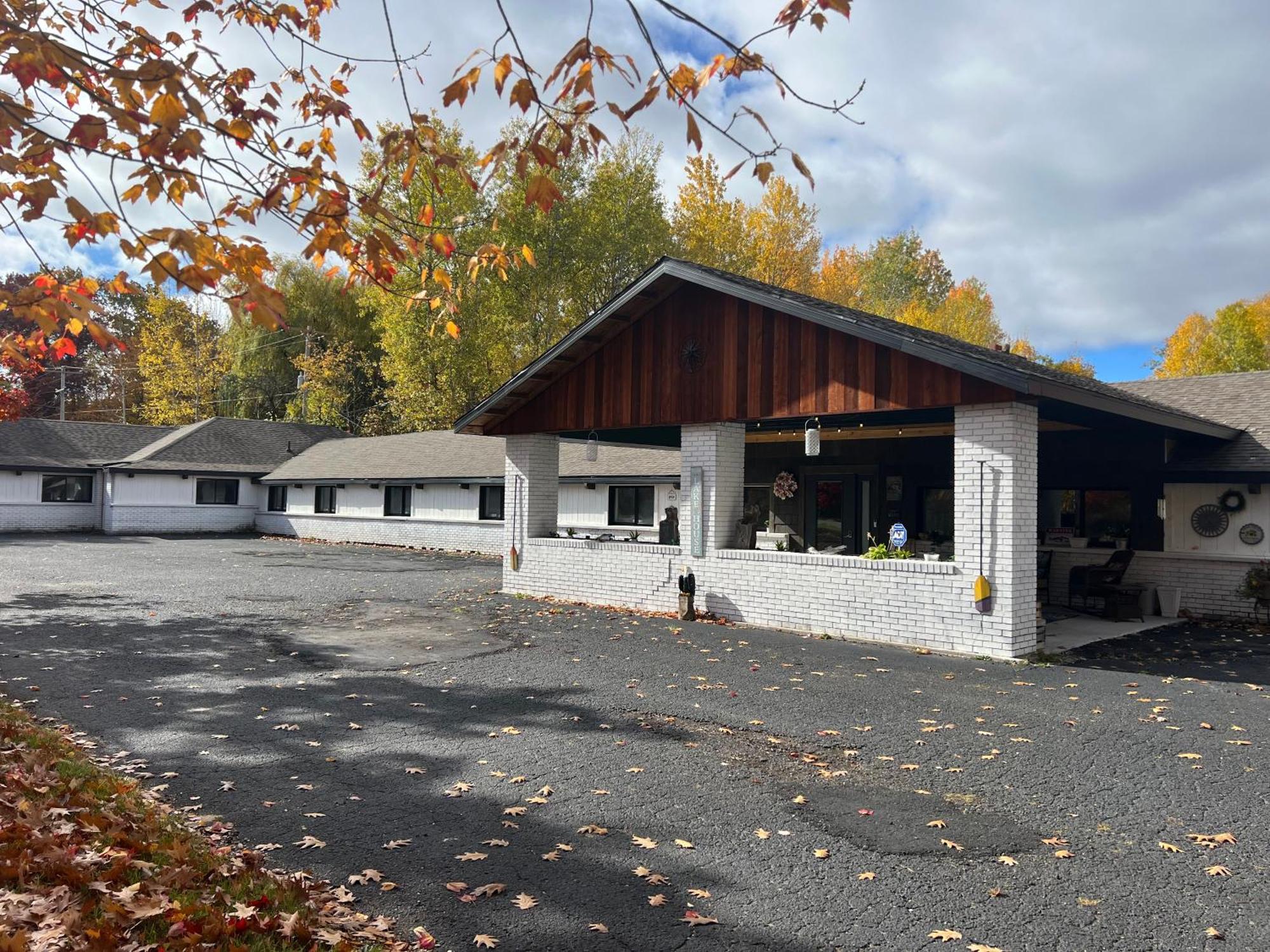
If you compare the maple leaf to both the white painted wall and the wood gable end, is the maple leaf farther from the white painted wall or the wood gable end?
the white painted wall

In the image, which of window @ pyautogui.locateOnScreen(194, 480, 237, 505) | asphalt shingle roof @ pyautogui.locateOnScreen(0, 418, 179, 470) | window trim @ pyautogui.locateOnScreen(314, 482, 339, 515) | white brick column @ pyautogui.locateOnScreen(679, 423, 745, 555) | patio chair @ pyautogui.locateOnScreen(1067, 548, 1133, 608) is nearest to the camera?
white brick column @ pyautogui.locateOnScreen(679, 423, 745, 555)

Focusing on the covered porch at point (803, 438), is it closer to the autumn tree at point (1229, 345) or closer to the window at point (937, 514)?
the window at point (937, 514)

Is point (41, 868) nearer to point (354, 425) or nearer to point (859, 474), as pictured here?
point (859, 474)

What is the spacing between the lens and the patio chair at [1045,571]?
610 inches

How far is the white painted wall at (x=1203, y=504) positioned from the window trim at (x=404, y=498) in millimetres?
24889

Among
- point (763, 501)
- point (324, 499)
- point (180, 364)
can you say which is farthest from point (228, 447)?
point (763, 501)

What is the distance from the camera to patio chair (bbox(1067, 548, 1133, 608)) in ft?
47.9

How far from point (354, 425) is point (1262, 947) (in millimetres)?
51513

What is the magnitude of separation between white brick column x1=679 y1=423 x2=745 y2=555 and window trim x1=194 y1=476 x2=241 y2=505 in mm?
30726

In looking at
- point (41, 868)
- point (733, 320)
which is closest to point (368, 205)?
point (41, 868)

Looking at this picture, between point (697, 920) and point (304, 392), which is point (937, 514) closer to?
point (697, 920)

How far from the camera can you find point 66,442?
3859cm

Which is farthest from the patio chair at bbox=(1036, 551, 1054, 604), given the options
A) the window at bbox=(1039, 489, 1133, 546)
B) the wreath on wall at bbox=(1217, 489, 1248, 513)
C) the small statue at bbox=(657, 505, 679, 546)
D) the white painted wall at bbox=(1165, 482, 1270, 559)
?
the small statue at bbox=(657, 505, 679, 546)

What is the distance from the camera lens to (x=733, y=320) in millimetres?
13609
